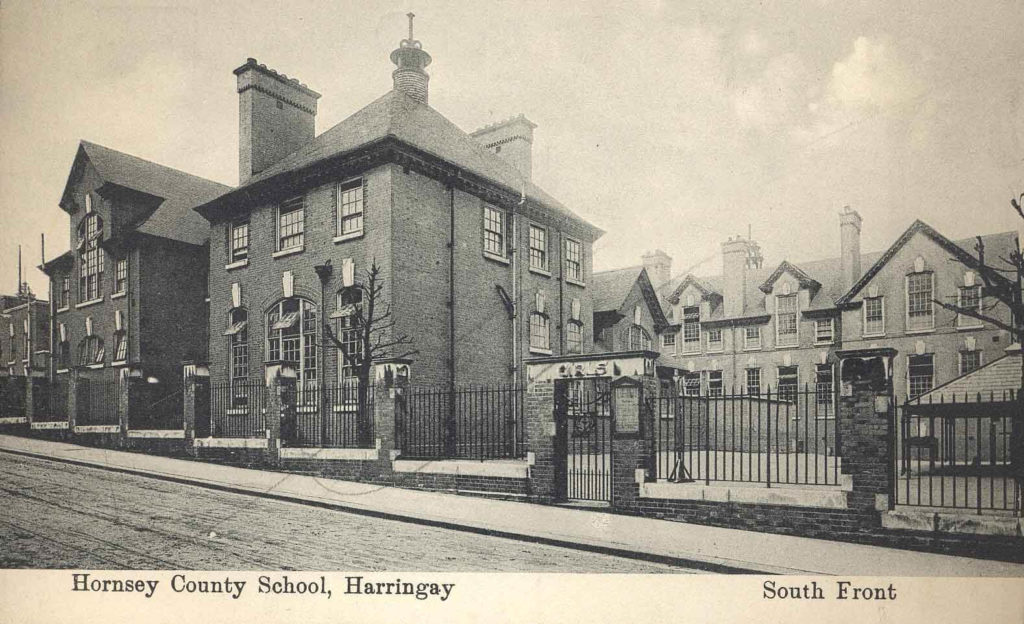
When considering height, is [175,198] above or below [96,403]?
above

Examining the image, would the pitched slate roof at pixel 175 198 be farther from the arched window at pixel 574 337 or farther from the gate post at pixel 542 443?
the arched window at pixel 574 337

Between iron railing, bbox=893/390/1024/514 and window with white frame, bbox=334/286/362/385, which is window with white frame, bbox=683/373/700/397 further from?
window with white frame, bbox=334/286/362/385

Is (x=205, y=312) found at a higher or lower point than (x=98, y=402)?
higher

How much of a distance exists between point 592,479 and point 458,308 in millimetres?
4932

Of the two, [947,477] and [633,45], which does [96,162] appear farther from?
[947,477]

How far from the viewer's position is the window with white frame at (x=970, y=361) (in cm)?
800

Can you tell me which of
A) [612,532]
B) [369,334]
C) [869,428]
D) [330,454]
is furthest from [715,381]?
[612,532]

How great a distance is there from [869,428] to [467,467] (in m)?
5.46

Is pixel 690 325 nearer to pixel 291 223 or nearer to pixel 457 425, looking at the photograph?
pixel 457 425

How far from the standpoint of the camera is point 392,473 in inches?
434

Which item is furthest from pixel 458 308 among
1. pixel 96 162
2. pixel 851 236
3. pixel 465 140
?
pixel 851 236

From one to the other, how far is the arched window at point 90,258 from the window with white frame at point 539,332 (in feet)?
35.3

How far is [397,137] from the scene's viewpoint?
13.6m

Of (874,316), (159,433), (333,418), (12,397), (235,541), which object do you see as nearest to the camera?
(235,541)
